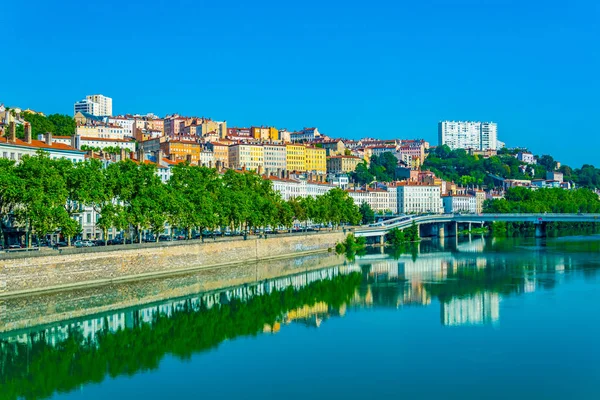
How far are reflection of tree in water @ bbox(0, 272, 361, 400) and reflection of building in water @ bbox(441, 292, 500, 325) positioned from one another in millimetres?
4270

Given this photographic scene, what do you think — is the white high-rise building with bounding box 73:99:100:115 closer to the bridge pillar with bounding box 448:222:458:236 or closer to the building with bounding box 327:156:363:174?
the building with bounding box 327:156:363:174

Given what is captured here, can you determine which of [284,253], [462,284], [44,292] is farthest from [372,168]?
[44,292]

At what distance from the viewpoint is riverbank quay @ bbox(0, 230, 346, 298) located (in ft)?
91.9

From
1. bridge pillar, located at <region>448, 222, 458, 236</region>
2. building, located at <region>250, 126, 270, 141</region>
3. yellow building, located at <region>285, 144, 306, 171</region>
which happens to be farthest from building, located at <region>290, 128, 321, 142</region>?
bridge pillar, located at <region>448, 222, 458, 236</region>

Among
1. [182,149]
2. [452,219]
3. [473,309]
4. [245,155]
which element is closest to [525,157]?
[245,155]

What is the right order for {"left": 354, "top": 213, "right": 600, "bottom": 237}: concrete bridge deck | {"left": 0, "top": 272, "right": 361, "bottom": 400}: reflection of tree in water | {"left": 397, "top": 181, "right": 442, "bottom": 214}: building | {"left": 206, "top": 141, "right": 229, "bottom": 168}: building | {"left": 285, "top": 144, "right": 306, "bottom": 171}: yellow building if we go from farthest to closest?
{"left": 285, "top": 144, "right": 306, "bottom": 171}: yellow building → {"left": 397, "top": 181, "right": 442, "bottom": 214}: building → {"left": 206, "top": 141, "right": 229, "bottom": 168}: building → {"left": 354, "top": 213, "right": 600, "bottom": 237}: concrete bridge deck → {"left": 0, "top": 272, "right": 361, "bottom": 400}: reflection of tree in water

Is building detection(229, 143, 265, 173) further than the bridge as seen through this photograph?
Yes

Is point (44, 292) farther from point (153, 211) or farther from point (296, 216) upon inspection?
point (296, 216)

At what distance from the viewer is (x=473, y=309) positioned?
28156 mm

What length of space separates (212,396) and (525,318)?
12.6m

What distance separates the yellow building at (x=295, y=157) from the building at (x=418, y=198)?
1330cm

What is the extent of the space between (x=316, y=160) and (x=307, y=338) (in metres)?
84.7

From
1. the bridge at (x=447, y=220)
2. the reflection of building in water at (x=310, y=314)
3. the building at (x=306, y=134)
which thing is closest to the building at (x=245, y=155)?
the bridge at (x=447, y=220)

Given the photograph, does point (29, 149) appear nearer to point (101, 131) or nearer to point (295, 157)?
point (101, 131)
